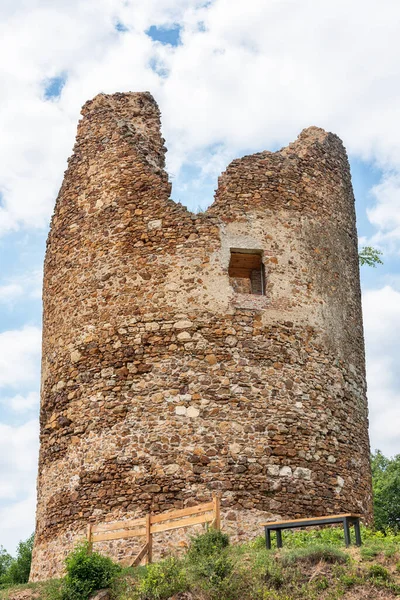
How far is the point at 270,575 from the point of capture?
451 inches

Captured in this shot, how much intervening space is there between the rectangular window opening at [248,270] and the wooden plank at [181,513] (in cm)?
412

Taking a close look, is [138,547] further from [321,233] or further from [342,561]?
[321,233]

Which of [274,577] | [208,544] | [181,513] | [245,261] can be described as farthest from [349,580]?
[245,261]

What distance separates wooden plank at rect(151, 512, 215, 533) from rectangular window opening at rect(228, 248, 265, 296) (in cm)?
431

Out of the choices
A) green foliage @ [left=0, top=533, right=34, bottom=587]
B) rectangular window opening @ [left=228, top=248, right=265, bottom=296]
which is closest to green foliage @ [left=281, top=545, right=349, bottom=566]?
rectangular window opening @ [left=228, top=248, right=265, bottom=296]

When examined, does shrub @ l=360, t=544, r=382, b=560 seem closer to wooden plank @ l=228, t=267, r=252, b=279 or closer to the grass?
the grass

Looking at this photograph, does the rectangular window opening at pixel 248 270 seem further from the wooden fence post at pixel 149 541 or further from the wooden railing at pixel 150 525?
the wooden fence post at pixel 149 541

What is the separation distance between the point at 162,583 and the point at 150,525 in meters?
2.06

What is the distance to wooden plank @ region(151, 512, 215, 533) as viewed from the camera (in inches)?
511

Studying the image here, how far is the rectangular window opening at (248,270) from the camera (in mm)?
16062

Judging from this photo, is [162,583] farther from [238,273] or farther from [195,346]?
[238,273]

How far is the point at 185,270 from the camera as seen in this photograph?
615 inches

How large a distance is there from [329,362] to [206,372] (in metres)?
2.30

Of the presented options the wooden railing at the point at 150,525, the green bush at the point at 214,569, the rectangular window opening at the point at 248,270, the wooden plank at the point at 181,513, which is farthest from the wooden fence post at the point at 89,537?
the rectangular window opening at the point at 248,270
